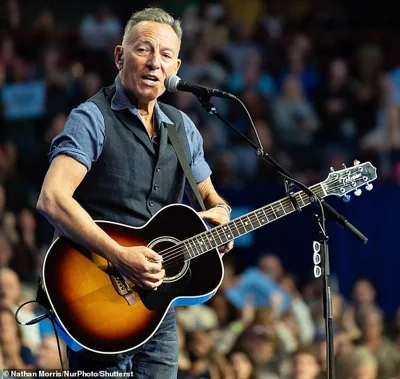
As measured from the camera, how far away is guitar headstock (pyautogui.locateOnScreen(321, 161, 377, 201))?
494 cm

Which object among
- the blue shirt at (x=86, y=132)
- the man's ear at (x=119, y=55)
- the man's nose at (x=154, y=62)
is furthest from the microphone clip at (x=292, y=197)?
the man's ear at (x=119, y=55)

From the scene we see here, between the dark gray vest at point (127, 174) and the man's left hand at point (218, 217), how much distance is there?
7.2 inches

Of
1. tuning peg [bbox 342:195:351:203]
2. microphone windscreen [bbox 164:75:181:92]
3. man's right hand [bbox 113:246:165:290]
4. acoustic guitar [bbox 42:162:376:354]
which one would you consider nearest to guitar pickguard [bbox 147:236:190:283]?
acoustic guitar [bbox 42:162:376:354]

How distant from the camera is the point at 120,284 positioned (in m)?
4.59

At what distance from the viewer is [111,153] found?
4.63 metres

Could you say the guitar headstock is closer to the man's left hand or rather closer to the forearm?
the man's left hand

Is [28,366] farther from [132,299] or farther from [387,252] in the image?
[387,252]

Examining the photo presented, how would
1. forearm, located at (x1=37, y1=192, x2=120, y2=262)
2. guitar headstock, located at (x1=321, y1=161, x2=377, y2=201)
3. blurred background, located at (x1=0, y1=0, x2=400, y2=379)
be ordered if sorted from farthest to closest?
blurred background, located at (x1=0, y1=0, x2=400, y2=379)
guitar headstock, located at (x1=321, y1=161, x2=377, y2=201)
forearm, located at (x1=37, y1=192, x2=120, y2=262)

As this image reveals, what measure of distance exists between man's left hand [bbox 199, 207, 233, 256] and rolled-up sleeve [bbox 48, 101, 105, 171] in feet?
2.04

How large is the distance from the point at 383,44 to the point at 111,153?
8978 millimetres

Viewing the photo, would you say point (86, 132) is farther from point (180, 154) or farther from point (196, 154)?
point (196, 154)

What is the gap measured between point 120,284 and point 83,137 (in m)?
0.66

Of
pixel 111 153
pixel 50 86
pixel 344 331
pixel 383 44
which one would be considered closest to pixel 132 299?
pixel 111 153

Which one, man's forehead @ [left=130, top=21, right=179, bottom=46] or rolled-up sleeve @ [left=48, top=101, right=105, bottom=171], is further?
man's forehead @ [left=130, top=21, right=179, bottom=46]
